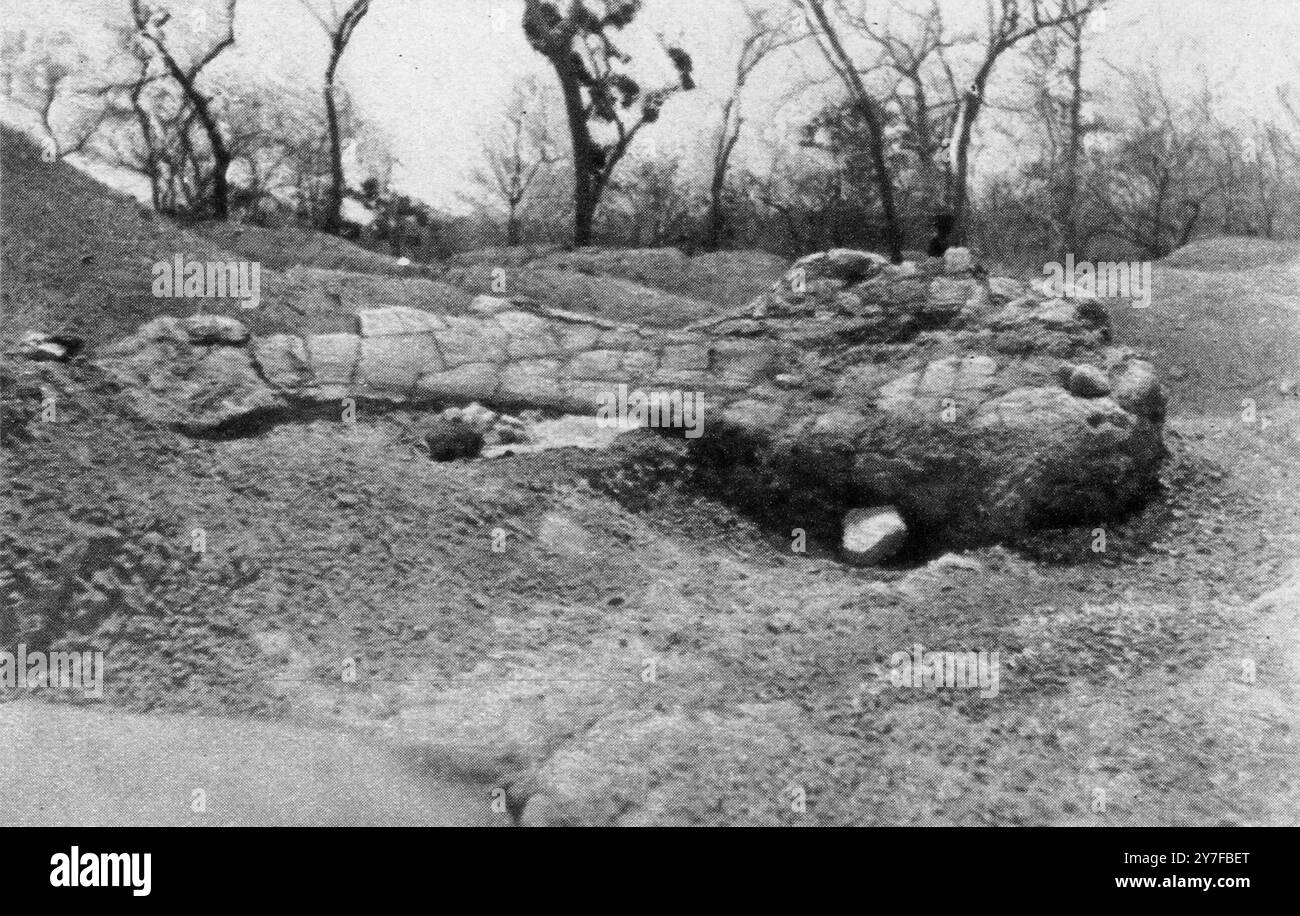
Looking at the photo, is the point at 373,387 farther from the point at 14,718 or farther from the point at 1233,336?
the point at 1233,336

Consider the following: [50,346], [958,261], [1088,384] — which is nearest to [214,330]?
[50,346]

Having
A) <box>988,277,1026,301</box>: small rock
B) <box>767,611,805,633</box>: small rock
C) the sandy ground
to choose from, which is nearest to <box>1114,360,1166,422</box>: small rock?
<box>988,277,1026,301</box>: small rock

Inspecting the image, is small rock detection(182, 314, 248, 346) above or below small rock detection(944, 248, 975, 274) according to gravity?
below

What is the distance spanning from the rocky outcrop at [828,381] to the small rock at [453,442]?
27 cm

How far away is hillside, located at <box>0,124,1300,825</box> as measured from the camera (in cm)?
368

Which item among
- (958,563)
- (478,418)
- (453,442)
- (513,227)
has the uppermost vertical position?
(513,227)

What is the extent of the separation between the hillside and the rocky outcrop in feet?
0.77

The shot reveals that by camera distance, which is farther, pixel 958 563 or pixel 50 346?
pixel 50 346

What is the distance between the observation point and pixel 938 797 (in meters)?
3.57

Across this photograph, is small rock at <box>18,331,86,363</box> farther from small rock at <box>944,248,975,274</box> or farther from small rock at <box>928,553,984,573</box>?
small rock at <box>944,248,975,274</box>

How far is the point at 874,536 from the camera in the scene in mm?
5227

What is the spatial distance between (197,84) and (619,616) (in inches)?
277

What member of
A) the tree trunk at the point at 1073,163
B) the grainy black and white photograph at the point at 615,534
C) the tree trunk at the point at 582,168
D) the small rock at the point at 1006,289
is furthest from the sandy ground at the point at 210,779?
the tree trunk at the point at 1073,163

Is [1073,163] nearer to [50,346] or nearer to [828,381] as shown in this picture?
[828,381]
